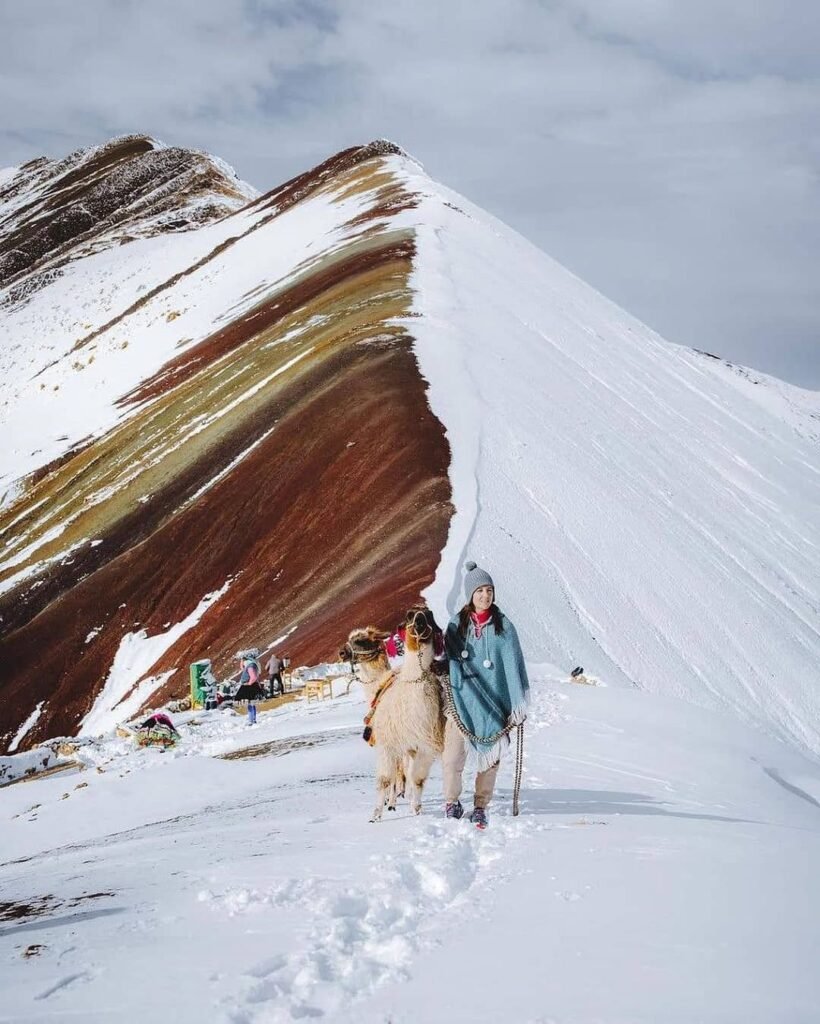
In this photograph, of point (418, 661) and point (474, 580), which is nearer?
point (474, 580)

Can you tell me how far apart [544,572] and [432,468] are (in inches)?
190

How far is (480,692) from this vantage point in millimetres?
7441

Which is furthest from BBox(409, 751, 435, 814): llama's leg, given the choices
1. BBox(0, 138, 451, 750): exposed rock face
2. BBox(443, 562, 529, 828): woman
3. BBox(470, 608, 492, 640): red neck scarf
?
BBox(0, 138, 451, 750): exposed rock face

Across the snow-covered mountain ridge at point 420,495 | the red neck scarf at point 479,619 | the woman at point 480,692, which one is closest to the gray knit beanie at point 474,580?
the woman at point 480,692

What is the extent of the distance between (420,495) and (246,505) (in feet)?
22.0

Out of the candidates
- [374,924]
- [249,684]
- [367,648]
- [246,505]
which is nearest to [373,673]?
[367,648]

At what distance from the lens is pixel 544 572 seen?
20.3m

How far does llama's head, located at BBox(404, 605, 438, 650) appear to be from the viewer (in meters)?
7.36

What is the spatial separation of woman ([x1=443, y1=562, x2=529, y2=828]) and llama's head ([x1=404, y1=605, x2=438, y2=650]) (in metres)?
0.22

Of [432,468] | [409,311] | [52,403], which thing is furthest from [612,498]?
[52,403]

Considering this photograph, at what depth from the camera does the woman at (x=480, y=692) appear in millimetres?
7363

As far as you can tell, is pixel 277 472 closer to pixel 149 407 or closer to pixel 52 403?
pixel 149 407

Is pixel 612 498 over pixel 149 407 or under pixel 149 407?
under

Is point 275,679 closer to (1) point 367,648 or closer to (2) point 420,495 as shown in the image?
(2) point 420,495
